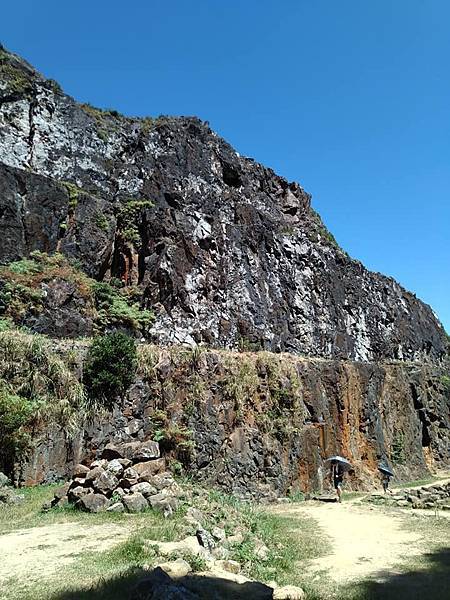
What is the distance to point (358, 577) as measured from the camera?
27.8 ft

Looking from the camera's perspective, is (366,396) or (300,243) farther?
(300,243)

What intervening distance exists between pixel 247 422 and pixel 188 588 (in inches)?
504

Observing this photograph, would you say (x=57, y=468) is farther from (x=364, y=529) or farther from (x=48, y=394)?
(x=364, y=529)

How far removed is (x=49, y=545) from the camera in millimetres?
8242

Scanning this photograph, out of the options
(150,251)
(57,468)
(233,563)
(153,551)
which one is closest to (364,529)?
(233,563)

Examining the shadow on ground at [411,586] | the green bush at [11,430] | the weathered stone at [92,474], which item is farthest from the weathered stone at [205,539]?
the green bush at [11,430]

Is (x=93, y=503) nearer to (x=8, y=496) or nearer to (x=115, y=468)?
(x=115, y=468)

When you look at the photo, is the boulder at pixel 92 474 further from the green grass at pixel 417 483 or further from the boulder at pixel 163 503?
the green grass at pixel 417 483

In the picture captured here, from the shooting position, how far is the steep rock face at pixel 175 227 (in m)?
23.8

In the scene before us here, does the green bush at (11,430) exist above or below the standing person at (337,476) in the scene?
above

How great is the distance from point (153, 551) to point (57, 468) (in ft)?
25.6

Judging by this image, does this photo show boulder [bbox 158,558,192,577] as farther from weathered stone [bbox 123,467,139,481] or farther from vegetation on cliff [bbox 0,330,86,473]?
vegetation on cliff [bbox 0,330,86,473]

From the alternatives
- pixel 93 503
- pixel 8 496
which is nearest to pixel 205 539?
pixel 93 503

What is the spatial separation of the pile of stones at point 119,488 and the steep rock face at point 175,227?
10431 mm
